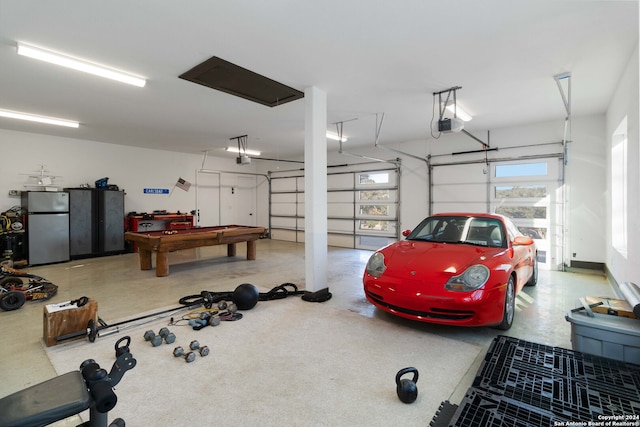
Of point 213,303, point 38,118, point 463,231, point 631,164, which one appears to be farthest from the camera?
point 38,118

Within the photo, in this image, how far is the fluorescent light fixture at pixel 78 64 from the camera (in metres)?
3.09

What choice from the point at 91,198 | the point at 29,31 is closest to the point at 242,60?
the point at 29,31

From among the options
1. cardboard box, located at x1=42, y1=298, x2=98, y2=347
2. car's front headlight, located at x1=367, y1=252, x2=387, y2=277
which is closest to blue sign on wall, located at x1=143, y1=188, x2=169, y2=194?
cardboard box, located at x1=42, y1=298, x2=98, y2=347

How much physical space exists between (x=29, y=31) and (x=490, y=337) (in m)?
5.26

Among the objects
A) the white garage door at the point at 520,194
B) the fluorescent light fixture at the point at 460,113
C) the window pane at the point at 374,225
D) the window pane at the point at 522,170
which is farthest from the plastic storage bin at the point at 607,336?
the window pane at the point at 374,225

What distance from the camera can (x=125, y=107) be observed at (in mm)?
5047

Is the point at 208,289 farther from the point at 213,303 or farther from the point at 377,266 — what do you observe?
the point at 377,266

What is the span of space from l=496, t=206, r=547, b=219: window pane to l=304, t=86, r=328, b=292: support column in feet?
15.2

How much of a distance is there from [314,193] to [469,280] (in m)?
2.18

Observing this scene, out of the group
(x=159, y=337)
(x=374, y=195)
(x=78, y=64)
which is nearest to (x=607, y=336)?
(x=159, y=337)

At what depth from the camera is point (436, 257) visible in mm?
3152

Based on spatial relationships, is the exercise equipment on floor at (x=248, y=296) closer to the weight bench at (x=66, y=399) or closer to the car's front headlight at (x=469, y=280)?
the car's front headlight at (x=469, y=280)

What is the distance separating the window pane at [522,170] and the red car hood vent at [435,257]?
4116mm

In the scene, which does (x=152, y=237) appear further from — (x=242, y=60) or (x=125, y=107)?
(x=242, y=60)
